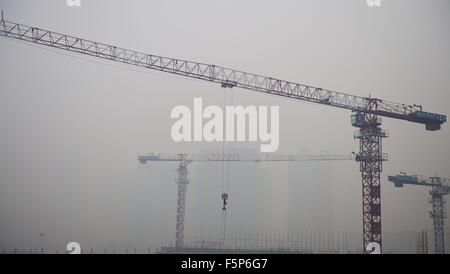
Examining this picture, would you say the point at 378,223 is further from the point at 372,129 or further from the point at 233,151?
the point at 233,151

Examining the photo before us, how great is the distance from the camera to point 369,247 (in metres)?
65.3

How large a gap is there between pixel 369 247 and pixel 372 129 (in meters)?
18.3

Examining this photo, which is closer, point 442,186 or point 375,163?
point 375,163

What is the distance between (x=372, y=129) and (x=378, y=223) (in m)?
14.7

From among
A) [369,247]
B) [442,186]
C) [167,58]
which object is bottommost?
[369,247]

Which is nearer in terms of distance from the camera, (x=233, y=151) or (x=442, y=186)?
(x=442, y=186)
